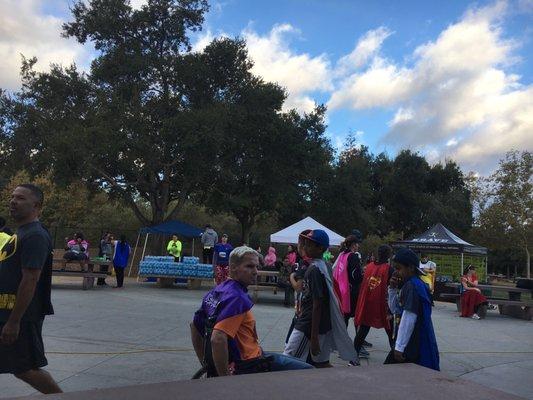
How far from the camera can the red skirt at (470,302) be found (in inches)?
546

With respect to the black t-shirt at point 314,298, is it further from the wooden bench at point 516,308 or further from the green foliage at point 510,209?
the green foliage at point 510,209

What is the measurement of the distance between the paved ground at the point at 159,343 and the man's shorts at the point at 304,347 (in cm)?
184

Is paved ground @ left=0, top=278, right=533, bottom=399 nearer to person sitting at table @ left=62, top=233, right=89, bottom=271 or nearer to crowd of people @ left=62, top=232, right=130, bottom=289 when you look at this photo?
crowd of people @ left=62, top=232, right=130, bottom=289

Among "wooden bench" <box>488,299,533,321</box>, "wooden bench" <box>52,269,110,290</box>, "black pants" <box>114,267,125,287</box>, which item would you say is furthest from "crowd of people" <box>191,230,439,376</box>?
"black pants" <box>114,267,125,287</box>

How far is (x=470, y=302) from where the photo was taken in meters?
13.9

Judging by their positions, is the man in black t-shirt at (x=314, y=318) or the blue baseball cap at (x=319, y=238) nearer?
the man in black t-shirt at (x=314, y=318)

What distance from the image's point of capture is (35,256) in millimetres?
3572

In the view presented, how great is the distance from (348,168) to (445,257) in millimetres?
14724

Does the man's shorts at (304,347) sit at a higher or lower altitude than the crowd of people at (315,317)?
lower

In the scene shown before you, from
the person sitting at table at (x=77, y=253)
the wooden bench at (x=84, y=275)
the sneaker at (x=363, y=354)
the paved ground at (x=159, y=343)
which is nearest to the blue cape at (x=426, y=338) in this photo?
the paved ground at (x=159, y=343)

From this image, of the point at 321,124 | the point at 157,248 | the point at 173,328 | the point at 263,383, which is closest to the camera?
the point at 263,383

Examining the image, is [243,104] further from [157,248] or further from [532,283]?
[532,283]

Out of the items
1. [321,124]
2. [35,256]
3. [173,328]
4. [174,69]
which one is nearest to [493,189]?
[321,124]

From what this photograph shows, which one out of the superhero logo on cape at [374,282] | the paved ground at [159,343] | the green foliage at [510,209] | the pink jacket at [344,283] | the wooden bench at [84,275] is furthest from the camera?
the green foliage at [510,209]
